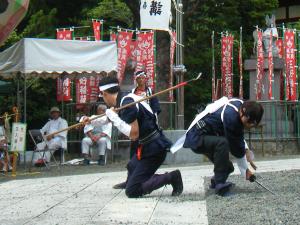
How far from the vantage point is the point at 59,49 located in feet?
Result: 44.9

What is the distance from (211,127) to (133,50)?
449 inches

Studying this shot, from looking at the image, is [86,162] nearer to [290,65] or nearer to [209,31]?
[290,65]

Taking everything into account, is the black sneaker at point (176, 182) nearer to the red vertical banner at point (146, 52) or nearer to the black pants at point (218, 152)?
the black pants at point (218, 152)

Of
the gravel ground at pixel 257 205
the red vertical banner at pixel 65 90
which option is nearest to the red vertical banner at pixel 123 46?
the red vertical banner at pixel 65 90

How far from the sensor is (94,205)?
7.31m

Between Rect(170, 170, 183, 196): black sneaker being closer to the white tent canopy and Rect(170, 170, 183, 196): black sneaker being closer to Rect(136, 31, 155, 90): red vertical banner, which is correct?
the white tent canopy

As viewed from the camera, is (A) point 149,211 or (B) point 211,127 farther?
(B) point 211,127

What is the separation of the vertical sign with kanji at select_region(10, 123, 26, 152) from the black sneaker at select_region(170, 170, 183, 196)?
221 inches

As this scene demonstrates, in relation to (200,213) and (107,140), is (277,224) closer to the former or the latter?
(200,213)

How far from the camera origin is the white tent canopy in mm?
13164

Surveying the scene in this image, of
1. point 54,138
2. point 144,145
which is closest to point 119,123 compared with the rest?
point 144,145

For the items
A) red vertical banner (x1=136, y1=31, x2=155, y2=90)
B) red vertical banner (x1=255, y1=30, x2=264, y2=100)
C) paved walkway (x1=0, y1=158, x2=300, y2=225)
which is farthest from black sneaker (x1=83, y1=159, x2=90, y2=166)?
red vertical banner (x1=255, y1=30, x2=264, y2=100)

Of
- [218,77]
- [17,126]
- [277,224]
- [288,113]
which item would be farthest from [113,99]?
[218,77]

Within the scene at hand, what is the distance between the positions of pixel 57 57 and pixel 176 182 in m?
6.68
